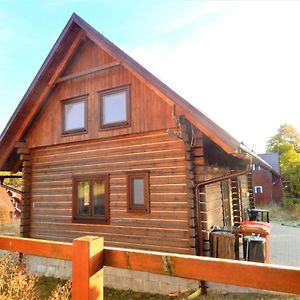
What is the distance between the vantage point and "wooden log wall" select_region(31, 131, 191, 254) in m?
8.05

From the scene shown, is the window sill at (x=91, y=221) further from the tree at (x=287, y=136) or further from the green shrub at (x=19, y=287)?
the tree at (x=287, y=136)

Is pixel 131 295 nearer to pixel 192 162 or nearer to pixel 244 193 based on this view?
pixel 192 162

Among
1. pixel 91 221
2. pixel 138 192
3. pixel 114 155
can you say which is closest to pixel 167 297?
pixel 138 192

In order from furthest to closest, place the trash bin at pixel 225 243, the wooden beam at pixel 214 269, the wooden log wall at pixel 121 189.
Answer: the wooden log wall at pixel 121 189
the trash bin at pixel 225 243
the wooden beam at pixel 214 269

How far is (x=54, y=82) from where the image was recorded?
34.2ft

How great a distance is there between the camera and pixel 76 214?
32.3 feet

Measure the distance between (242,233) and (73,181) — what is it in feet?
17.9

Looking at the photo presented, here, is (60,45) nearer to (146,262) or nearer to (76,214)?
(76,214)

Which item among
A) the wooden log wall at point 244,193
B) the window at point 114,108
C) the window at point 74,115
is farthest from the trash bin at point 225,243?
the wooden log wall at point 244,193

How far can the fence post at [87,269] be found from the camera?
2250 millimetres

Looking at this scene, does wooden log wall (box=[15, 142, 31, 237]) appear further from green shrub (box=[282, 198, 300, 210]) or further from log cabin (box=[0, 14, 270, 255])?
green shrub (box=[282, 198, 300, 210])

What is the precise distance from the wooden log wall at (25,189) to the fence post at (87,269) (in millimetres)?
9406

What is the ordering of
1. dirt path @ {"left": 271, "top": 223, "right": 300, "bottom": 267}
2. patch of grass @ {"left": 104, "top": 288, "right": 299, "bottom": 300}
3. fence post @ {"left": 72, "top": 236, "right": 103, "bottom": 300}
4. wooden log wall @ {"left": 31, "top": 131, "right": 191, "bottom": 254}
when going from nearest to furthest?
fence post @ {"left": 72, "top": 236, "right": 103, "bottom": 300} → patch of grass @ {"left": 104, "top": 288, "right": 299, "bottom": 300} → wooden log wall @ {"left": 31, "top": 131, "right": 191, "bottom": 254} → dirt path @ {"left": 271, "top": 223, "right": 300, "bottom": 267}

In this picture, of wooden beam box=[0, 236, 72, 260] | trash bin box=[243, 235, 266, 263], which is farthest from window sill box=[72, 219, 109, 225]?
wooden beam box=[0, 236, 72, 260]
